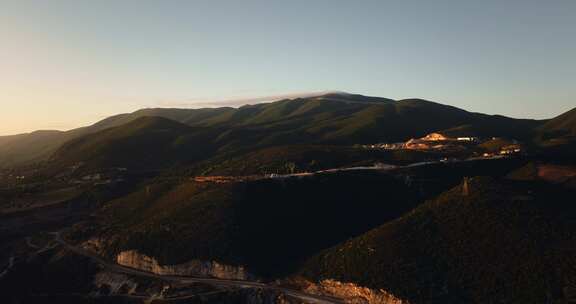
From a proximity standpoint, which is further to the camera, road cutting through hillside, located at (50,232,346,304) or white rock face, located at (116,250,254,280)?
white rock face, located at (116,250,254,280)

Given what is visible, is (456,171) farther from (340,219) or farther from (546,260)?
(546,260)

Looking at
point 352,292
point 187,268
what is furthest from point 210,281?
point 352,292

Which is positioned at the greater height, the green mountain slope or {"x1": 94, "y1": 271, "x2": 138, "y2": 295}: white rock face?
the green mountain slope

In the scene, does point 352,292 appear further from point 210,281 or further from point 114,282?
point 114,282

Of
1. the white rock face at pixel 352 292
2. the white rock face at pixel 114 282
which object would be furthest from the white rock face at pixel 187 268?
Answer: the white rock face at pixel 352 292

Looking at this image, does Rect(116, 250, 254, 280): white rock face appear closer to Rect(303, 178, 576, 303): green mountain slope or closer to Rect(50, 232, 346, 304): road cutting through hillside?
Rect(50, 232, 346, 304): road cutting through hillside

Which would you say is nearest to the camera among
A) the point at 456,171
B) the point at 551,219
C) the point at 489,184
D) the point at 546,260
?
the point at 546,260

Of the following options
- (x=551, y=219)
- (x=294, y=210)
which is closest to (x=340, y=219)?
(x=294, y=210)

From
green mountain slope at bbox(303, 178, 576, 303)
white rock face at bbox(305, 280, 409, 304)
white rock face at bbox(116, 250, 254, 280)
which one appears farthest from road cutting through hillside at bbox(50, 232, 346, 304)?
green mountain slope at bbox(303, 178, 576, 303)
